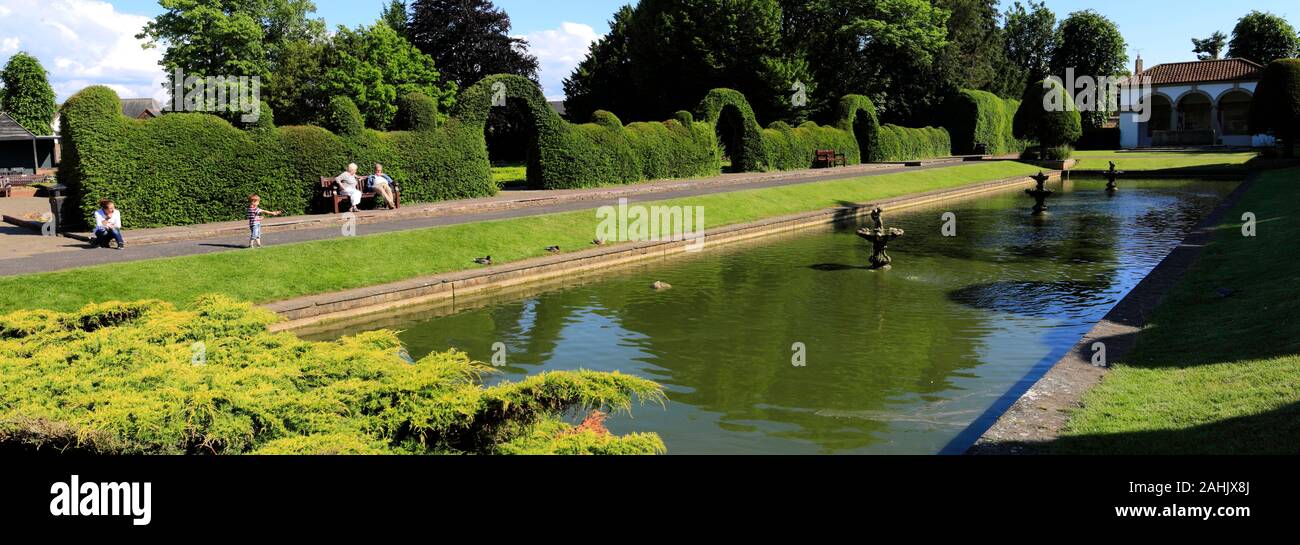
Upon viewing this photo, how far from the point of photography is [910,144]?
193 feet

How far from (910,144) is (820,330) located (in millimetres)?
47599

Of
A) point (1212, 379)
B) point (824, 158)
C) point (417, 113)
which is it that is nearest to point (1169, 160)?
point (824, 158)

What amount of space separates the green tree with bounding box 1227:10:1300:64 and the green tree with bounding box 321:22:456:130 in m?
76.4

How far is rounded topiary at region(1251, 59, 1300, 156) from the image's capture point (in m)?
44.4

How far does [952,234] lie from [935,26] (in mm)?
45936

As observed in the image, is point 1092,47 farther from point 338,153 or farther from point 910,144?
point 338,153

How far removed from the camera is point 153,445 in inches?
222

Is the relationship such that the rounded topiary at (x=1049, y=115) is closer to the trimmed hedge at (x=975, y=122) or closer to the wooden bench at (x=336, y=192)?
the trimmed hedge at (x=975, y=122)

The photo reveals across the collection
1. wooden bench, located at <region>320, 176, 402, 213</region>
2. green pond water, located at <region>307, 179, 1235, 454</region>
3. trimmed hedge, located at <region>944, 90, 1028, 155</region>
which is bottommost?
green pond water, located at <region>307, 179, 1235, 454</region>

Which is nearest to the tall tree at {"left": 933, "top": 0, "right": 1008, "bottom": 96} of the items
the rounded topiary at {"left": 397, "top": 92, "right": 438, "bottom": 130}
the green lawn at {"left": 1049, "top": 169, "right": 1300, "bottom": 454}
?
the rounded topiary at {"left": 397, "top": 92, "right": 438, "bottom": 130}

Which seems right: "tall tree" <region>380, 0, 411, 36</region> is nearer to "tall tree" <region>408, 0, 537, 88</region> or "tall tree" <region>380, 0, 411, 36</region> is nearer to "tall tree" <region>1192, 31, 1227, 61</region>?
"tall tree" <region>408, 0, 537, 88</region>
